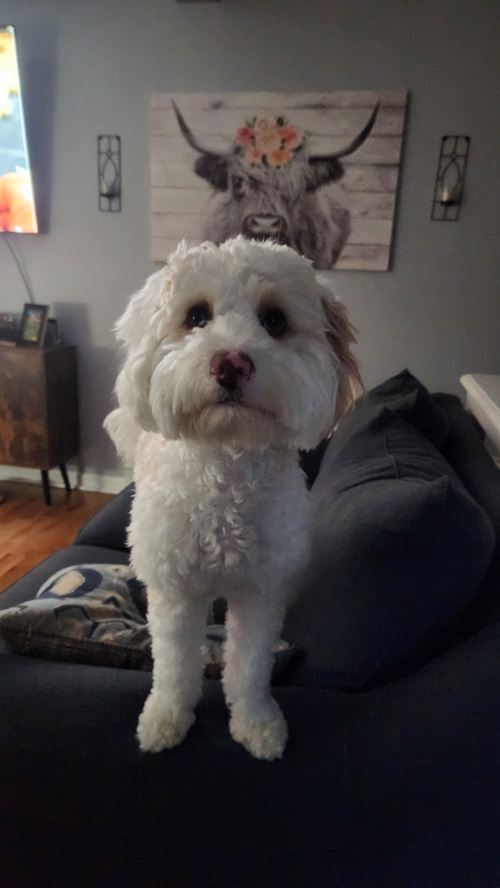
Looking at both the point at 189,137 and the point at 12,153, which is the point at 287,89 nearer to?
the point at 189,137

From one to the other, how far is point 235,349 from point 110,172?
2.59 metres

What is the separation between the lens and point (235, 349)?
694mm

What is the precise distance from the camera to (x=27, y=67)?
275cm

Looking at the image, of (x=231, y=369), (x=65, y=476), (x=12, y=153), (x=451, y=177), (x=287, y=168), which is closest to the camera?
(x=231, y=369)

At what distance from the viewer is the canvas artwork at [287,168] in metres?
2.50

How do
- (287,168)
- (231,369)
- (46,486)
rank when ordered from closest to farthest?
1. (231,369)
2. (287,168)
3. (46,486)

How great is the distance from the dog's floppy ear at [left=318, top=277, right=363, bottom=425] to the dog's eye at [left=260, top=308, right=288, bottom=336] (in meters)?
0.07

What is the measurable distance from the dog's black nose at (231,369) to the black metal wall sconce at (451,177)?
2.30m

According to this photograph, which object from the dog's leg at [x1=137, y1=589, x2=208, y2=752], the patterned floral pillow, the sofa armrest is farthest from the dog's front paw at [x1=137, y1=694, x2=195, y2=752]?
the sofa armrest

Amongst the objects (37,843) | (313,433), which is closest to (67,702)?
(37,843)

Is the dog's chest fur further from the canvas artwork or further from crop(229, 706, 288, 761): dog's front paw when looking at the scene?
the canvas artwork

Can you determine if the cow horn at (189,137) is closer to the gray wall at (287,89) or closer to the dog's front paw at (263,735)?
the gray wall at (287,89)

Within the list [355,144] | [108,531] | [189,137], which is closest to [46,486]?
[108,531]

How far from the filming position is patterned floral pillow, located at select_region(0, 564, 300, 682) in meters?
0.89
